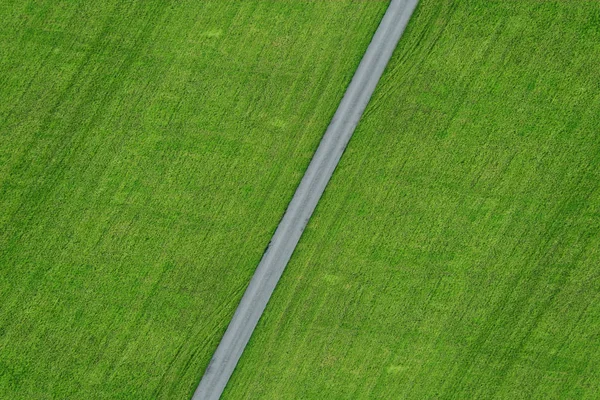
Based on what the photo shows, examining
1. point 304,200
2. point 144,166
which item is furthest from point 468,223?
point 144,166

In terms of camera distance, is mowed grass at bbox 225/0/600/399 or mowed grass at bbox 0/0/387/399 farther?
mowed grass at bbox 225/0/600/399

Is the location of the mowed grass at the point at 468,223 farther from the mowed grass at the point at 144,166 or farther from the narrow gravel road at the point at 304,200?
the mowed grass at the point at 144,166

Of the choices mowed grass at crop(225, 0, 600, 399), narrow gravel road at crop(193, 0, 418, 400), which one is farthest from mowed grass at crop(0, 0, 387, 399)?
mowed grass at crop(225, 0, 600, 399)

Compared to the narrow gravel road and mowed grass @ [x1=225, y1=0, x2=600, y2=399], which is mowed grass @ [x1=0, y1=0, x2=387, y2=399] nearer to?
the narrow gravel road

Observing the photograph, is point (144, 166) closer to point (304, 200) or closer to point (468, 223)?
point (304, 200)

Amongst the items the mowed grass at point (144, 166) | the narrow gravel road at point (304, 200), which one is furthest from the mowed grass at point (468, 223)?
the mowed grass at point (144, 166)

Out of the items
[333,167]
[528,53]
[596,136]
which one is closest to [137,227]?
[333,167]
